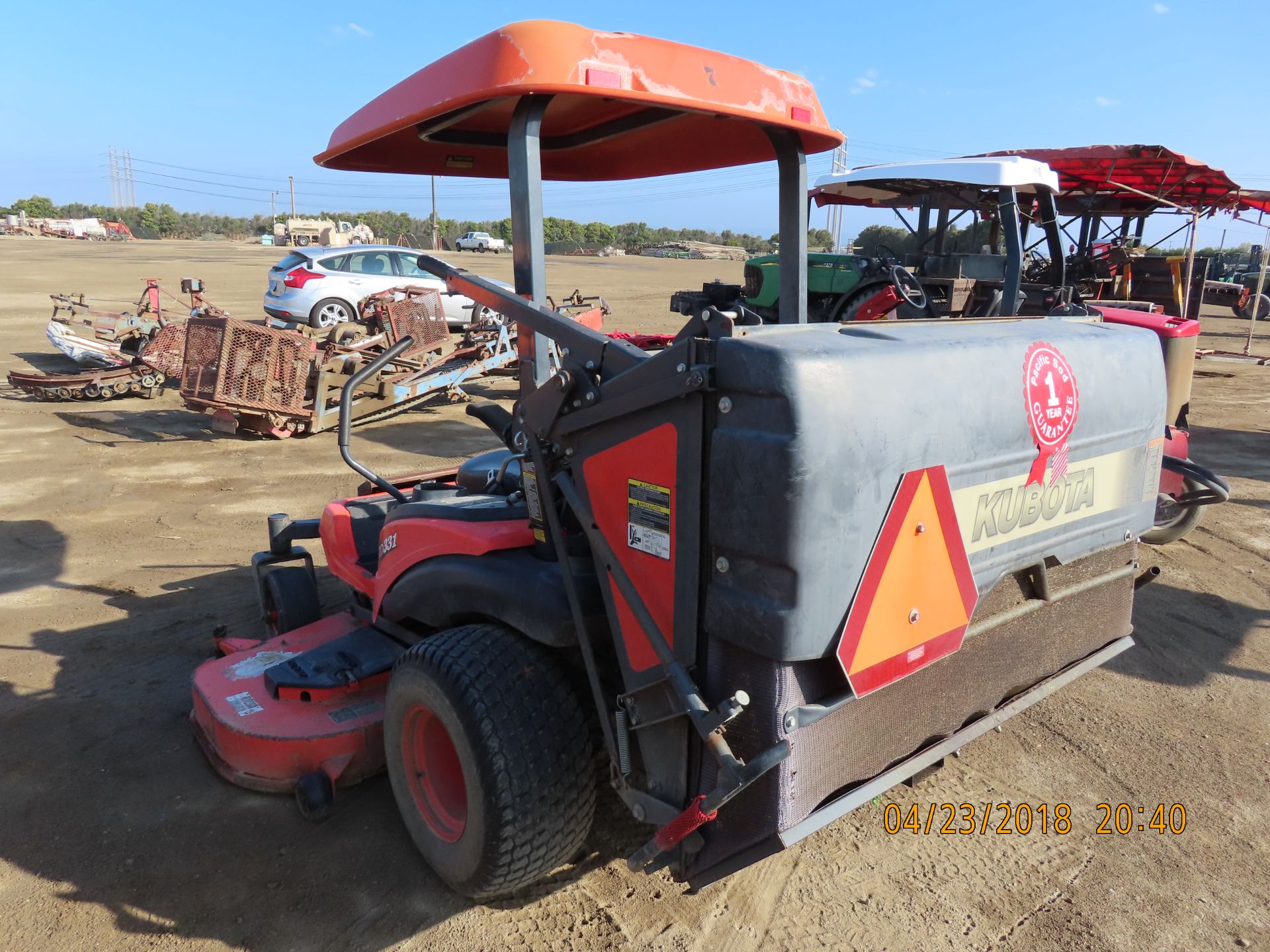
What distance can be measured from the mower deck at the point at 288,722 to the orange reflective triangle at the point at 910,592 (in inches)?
68.7

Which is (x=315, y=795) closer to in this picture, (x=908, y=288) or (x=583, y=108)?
(x=583, y=108)

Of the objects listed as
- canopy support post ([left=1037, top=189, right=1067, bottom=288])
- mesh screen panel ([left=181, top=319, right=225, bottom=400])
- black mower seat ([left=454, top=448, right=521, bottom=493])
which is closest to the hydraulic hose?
canopy support post ([left=1037, top=189, right=1067, bottom=288])

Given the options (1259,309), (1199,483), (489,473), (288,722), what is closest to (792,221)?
(489,473)

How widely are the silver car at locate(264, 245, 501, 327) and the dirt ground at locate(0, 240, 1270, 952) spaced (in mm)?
9078

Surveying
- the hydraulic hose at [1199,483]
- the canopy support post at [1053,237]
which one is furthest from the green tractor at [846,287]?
the hydraulic hose at [1199,483]

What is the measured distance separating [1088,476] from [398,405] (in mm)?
7852

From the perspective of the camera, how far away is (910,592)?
1.95 m

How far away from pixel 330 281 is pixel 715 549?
44.2ft

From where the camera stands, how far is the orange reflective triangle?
187 cm

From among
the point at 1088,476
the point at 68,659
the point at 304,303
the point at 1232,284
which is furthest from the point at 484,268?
the point at 1088,476

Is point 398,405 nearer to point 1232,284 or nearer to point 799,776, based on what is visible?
point 799,776

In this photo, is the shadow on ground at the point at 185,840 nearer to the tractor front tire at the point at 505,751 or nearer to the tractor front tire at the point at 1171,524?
the tractor front tire at the point at 505,751

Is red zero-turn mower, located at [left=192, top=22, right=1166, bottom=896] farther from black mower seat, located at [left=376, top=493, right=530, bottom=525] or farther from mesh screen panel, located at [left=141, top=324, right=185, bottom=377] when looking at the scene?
mesh screen panel, located at [left=141, top=324, right=185, bottom=377]

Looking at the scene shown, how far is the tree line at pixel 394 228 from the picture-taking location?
6038 cm
